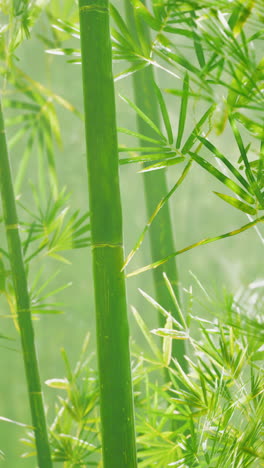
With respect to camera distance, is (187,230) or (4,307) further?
(187,230)

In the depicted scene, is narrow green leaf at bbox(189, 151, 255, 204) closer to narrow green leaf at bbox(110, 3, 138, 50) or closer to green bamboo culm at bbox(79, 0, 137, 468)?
green bamboo culm at bbox(79, 0, 137, 468)

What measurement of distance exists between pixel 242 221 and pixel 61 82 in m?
1.42

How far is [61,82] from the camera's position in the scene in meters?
3.84

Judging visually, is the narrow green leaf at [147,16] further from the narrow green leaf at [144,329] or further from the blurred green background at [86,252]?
the blurred green background at [86,252]

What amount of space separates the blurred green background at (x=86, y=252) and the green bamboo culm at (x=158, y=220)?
1779 millimetres

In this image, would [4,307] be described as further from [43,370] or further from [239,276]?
[239,276]

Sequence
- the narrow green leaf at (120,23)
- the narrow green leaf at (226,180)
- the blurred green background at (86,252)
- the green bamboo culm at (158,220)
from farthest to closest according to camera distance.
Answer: the blurred green background at (86,252) → the green bamboo culm at (158,220) → the narrow green leaf at (120,23) → the narrow green leaf at (226,180)

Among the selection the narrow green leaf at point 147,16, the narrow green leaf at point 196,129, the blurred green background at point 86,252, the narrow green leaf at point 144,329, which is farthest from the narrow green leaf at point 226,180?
the blurred green background at point 86,252

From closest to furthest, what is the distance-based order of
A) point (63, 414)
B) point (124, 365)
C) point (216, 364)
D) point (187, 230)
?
point (124, 365)
point (216, 364)
point (63, 414)
point (187, 230)

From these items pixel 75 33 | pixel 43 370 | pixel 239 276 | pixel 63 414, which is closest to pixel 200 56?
pixel 75 33

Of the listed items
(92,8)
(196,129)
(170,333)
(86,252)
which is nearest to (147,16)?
(92,8)

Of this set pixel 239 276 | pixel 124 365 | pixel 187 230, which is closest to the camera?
pixel 124 365

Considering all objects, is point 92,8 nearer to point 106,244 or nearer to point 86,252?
point 106,244

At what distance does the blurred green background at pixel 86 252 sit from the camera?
352 cm
